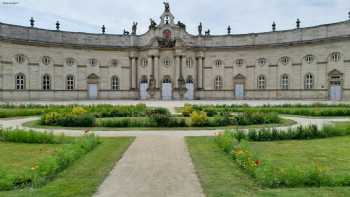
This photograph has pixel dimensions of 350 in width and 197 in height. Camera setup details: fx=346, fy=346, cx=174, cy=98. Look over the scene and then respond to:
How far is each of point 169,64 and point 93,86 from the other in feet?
37.6

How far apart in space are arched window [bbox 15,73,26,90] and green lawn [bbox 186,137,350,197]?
39.2 metres

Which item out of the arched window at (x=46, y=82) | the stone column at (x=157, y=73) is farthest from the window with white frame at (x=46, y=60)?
the stone column at (x=157, y=73)

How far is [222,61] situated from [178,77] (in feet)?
23.2

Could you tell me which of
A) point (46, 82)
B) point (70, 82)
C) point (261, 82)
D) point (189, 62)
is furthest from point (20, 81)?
point (261, 82)

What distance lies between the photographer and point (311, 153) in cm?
1016

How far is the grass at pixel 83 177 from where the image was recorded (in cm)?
632

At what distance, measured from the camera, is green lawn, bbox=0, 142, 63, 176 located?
8.42m

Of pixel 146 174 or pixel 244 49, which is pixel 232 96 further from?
pixel 146 174

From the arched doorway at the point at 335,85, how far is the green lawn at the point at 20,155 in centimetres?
3854

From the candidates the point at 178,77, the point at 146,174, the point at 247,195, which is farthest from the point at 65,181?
the point at 178,77

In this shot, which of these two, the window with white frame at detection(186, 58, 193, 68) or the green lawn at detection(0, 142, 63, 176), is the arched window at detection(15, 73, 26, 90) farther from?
the green lawn at detection(0, 142, 63, 176)

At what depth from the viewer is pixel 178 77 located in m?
50.4

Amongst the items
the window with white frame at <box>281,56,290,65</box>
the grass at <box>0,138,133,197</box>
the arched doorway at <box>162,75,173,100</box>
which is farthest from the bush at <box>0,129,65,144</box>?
the window with white frame at <box>281,56,290,65</box>

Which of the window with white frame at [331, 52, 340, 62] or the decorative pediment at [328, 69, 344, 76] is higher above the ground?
the window with white frame at [331, 52, 340, 62]
